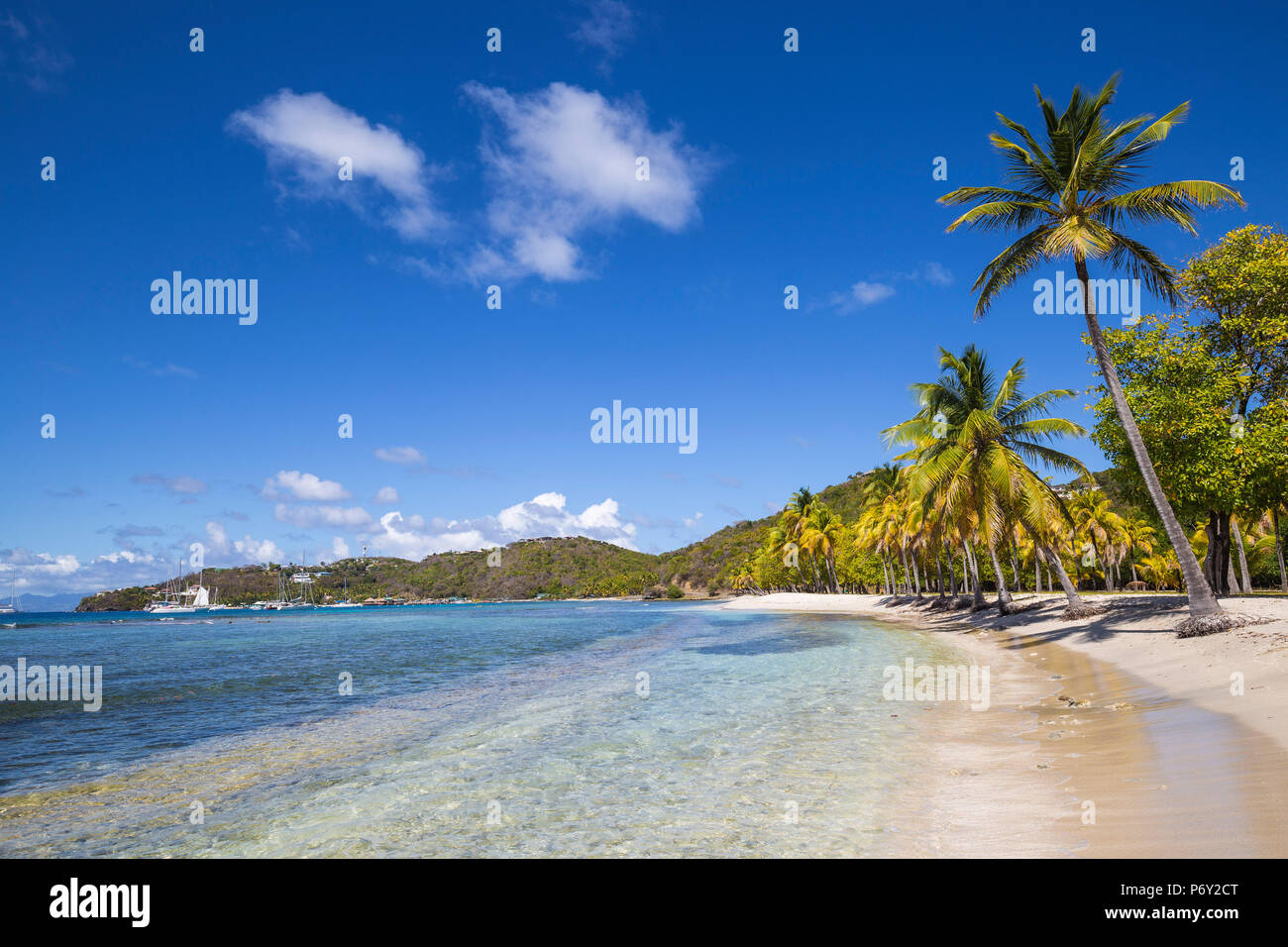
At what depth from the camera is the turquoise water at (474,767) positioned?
22.4ft

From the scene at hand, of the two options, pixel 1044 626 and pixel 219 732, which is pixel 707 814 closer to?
pixel 219 732

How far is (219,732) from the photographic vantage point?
43.7 ft

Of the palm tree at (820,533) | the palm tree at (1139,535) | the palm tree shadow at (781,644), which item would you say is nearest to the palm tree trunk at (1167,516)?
the palm tree shadow at (781,644)

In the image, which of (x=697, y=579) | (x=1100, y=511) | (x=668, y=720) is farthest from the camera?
(x=697, y=579)

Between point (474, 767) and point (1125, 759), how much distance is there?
878 centimetres

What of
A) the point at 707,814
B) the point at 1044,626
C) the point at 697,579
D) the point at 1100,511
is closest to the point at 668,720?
the point at 707,814

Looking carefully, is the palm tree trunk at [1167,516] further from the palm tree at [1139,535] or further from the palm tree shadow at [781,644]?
the palm tree at [1139,535]

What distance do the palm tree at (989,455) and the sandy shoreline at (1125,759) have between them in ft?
31.8

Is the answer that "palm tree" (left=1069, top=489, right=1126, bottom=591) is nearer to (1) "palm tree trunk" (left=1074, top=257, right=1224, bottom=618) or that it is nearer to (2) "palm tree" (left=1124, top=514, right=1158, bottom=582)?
(2) "palm tree" (left=1124, top=514, right=1158, bottom=582)

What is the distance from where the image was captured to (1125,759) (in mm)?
7617

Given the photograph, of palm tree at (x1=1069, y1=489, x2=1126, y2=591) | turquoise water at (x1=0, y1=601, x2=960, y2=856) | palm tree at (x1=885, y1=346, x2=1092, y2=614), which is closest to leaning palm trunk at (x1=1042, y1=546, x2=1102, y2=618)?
palm tree at (x1=885, y1=346, x2=1092, y2=614)
